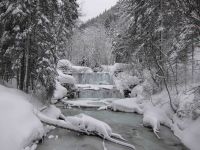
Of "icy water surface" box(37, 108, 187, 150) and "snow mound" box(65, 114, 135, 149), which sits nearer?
"icy water surface" box(37, 108, 187, 150)

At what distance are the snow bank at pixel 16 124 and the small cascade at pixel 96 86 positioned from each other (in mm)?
17706

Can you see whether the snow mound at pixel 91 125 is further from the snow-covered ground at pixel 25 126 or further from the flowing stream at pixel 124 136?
the flowing stream at pixel 124 136

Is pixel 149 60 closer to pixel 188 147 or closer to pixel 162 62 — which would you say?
A: pixel 162 62

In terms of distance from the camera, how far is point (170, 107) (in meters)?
14.8

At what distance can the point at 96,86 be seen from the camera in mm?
30359

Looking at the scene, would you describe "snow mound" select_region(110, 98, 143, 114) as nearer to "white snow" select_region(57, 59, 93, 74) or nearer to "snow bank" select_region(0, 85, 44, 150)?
"snow bank" select_region(0, 85, 44, 150)

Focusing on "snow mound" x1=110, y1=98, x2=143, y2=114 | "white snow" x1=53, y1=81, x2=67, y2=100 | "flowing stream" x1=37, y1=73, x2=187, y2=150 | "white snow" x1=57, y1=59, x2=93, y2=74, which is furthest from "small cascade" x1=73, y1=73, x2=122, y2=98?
"flowing stream" x1=37, y1=73, x2=187, y2=150

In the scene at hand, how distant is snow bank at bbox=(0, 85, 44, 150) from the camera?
694 cm

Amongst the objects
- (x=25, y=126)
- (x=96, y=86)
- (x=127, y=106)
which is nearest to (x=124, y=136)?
(x=25, y=126)

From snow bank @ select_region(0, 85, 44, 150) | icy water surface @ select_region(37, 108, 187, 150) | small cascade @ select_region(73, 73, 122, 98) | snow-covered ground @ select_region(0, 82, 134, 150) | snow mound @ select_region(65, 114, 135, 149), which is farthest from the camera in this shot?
small cascade @ select_region(73, 73, 122, 98)

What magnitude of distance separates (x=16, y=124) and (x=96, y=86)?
891 inches

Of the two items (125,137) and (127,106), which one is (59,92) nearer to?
(127,106)

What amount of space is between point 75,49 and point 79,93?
110 feet

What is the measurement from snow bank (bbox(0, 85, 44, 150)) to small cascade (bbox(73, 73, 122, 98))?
17.7 m
